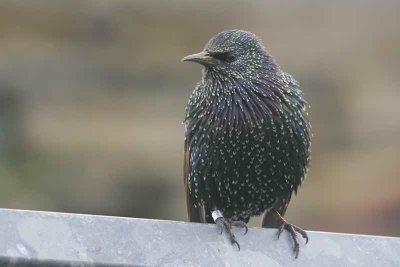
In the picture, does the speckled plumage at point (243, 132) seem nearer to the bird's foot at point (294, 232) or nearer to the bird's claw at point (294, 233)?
the bird's foot at point (294, 232)

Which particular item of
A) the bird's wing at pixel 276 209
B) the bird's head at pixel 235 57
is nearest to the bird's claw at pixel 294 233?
the bird's wing at pixel 276 209

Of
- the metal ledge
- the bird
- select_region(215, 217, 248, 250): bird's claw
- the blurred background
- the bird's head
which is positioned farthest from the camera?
the blurred background

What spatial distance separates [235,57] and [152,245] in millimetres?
1576

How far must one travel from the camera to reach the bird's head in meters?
3.75

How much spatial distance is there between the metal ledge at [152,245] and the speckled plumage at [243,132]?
1.04 metres

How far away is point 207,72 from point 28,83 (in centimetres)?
313

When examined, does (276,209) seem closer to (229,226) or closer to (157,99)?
(229,226)

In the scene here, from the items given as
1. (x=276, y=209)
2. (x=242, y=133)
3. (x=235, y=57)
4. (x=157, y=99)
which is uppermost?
(x=235, y=57)

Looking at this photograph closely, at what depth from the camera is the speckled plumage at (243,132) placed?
11.9 ft

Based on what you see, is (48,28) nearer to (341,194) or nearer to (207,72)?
(341,194)

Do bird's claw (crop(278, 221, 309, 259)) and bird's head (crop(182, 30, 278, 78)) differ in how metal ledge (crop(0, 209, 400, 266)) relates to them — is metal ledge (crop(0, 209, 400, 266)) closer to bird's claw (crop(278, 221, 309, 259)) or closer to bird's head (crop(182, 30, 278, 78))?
bird's claw (crop(278, 221, 309, 259))

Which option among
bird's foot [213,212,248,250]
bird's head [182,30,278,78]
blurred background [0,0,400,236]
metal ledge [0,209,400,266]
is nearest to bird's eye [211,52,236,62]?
bird's head [182,30,278,78]

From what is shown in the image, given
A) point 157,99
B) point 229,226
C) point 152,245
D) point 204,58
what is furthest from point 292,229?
point 157,99

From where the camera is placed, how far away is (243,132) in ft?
11.9
